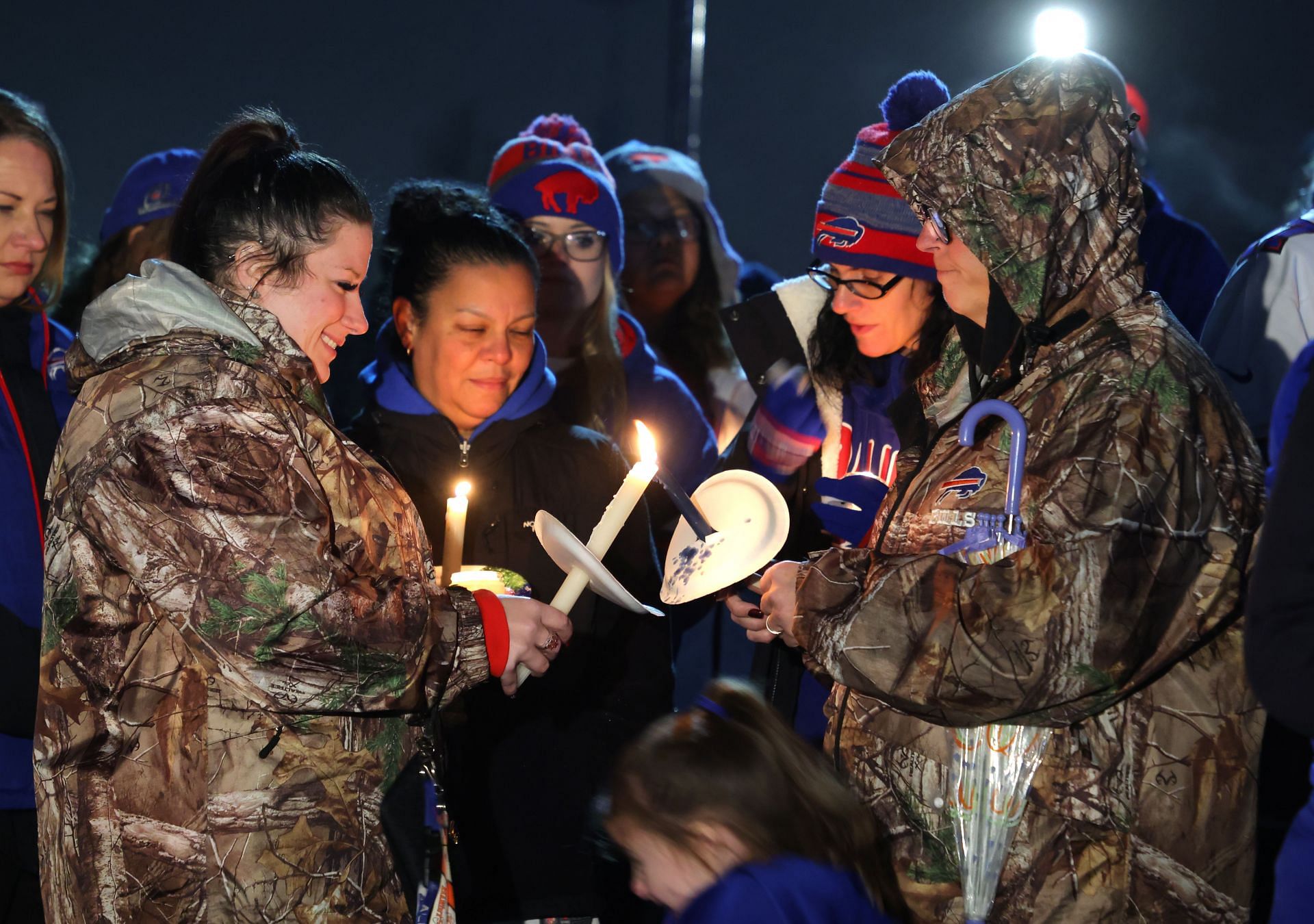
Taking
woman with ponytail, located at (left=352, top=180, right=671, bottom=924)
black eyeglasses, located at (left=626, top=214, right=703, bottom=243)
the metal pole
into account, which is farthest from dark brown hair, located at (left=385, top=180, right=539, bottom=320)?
the metal pole

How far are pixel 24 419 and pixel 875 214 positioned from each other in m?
1.99

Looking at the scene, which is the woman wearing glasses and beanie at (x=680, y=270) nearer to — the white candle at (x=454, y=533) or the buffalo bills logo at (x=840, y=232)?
the buffalo bills logo at (x=840, y=232)

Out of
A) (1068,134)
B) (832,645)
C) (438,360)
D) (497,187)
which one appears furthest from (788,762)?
(497,187)

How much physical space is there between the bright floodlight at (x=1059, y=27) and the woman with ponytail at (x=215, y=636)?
402 centimetres

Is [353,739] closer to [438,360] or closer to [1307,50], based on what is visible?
[438,360]

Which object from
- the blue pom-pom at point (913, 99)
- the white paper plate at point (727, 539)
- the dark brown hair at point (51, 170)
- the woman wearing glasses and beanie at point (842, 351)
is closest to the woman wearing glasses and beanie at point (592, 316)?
the woman wearing glasses and beanie at point (842, 351)

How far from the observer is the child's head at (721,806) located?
5.32 ft

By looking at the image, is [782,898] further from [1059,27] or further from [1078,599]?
[1059,27]

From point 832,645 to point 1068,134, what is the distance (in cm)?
91

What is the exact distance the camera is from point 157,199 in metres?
3.59

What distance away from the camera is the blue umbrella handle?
1.79 metres

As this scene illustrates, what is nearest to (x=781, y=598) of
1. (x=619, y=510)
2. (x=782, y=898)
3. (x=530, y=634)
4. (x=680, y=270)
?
(x=619, y=510)

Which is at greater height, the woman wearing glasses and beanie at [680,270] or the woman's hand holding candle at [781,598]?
the woman wearing glasses and beanie at [680,270]

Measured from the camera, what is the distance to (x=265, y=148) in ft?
6.57
